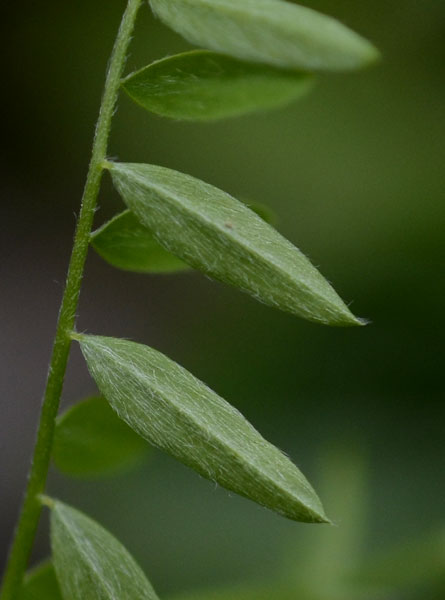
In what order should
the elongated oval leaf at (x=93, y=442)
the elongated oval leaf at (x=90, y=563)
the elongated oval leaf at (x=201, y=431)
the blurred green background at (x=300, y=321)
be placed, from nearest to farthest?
the elongated oval leaf at (x=201, y=431), the elongated oval leaf at (x=90, y=563), the elongated oval leaf at (x=93, y=442), the blurred green background at (x=300, y=321)

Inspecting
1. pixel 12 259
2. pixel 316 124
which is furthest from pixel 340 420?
pixel 12 259

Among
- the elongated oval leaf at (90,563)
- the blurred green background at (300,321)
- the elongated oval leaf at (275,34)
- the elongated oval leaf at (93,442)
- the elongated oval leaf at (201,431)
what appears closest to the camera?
the elongated oval leaf at (275,34)

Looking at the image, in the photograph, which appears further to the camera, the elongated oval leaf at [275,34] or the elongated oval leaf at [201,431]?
the elongated oval leaf at [201,431]

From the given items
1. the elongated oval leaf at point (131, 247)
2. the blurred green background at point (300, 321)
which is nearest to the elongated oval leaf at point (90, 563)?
the elongated oval leaf at point (131, 247)

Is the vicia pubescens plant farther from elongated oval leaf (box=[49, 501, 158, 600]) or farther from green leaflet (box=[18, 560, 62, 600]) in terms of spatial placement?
green leaflet (box=[18, 560, 62, 600])

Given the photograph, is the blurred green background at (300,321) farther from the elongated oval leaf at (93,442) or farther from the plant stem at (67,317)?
the plant stem at (67,317)

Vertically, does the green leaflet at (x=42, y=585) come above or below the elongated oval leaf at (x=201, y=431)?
below

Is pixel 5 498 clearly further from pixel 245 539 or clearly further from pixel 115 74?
pixel 115 74

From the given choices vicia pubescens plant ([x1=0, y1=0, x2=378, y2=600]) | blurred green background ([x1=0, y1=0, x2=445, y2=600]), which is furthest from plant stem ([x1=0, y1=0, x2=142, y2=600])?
blurred green background ([x1=0, y1=0, x2=445, y2=600])
